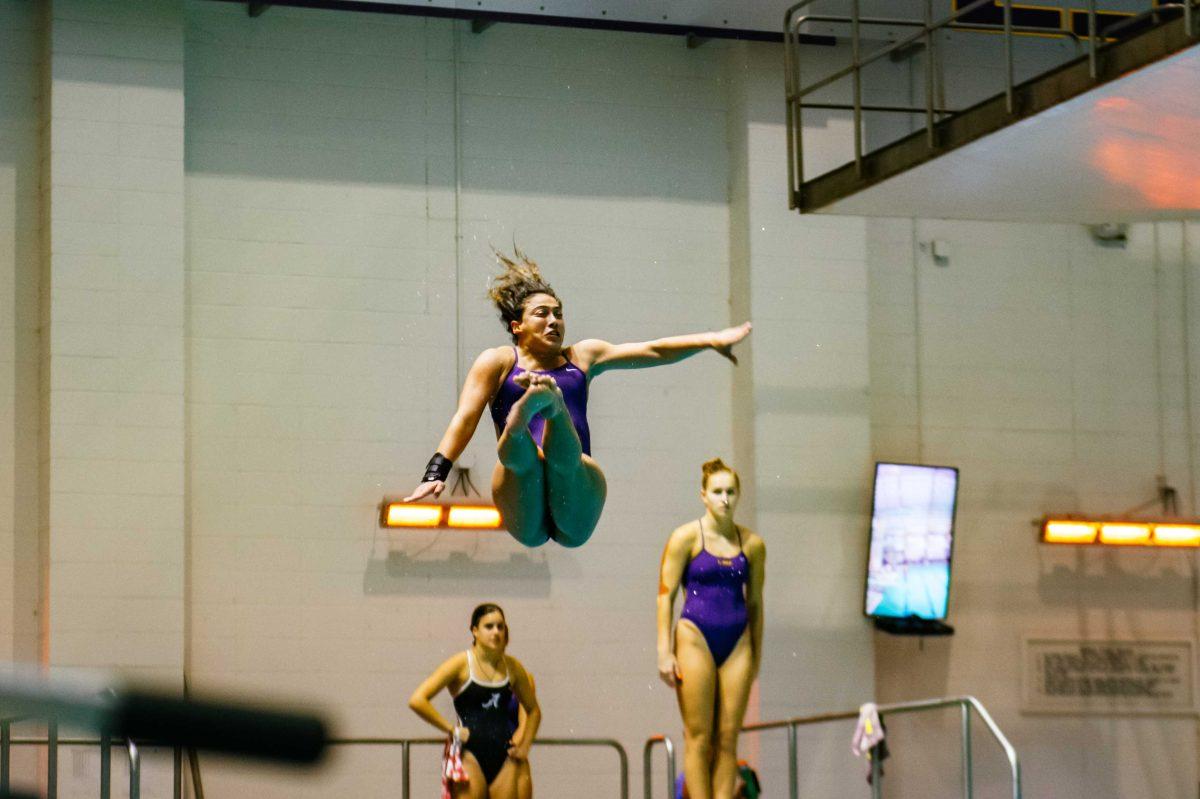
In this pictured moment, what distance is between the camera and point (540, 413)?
6.02 m

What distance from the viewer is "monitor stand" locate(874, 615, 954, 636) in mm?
10891

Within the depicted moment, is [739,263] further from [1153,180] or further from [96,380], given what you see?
[96,380]

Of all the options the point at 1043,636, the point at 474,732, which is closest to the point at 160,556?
the point at 474,732

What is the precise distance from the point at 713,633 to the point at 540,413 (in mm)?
2516

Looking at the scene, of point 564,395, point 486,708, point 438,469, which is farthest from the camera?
point 486,708

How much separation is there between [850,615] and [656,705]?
4.76 ft

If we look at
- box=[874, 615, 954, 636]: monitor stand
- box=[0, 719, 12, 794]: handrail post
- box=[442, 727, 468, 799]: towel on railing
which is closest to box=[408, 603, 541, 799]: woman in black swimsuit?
box=[442, 727, 468, 799]: towel on railing

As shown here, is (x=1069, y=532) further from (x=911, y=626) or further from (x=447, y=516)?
(x=447, y=516)

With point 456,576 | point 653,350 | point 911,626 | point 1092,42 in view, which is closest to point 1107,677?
point 911,626

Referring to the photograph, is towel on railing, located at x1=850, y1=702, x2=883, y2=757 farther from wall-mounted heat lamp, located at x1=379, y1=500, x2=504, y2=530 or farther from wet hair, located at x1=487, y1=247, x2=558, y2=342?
wet hair, located at x1=487, y1=247, x2=558, y2=342

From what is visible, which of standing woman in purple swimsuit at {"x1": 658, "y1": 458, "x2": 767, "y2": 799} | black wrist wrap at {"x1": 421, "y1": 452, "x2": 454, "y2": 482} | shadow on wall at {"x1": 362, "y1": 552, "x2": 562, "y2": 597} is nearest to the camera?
black wrist wrap at {"x1": 421, "y1": 452, "x2": 454, "y2": 482}

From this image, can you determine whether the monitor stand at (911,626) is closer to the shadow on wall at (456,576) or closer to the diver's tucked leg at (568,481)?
the shadow on wall at (456,576)

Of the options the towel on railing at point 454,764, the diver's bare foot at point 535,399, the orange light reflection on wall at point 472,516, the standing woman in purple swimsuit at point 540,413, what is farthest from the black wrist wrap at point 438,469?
the orange light reflection on wall at point 472,516

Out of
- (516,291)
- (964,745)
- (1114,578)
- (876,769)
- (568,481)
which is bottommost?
(876,769)
